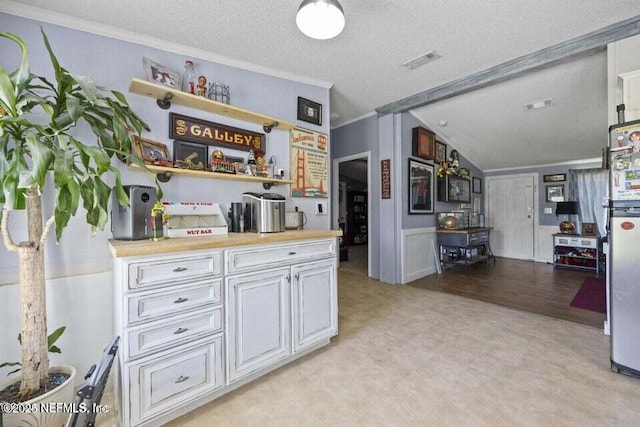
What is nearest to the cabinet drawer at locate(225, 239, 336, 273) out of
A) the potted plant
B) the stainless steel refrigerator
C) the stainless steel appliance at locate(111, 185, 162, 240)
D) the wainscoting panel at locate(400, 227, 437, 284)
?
the stainless steel appliance at locate(111, 185, 162, 240)

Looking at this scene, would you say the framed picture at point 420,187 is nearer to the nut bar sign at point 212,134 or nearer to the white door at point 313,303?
the white door at point 313,303

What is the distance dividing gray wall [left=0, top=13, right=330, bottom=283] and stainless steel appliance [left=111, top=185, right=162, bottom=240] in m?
0.28

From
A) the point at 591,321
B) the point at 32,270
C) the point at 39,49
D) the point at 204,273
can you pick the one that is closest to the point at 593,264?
the point at 591,321

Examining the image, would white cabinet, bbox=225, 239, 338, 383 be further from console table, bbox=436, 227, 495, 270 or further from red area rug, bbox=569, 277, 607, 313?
console table, bbox=436, 227, 495, 270

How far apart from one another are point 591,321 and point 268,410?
3112 millimetres

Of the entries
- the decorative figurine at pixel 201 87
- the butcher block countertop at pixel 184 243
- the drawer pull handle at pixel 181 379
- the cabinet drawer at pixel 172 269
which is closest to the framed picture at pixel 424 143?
the butcher block countertop at pixel 184 243

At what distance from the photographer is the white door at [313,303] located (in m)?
1.94

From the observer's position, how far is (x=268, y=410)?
1510 mm

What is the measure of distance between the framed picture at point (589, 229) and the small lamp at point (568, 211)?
0.17 metres

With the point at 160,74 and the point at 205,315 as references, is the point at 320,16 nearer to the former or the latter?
the point at 160,74

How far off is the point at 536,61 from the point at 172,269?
3.57 m

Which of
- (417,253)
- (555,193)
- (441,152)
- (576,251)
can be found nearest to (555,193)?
(555,193)

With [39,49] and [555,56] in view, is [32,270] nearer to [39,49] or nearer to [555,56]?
[39,49]

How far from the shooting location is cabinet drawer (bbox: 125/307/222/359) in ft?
4.30
